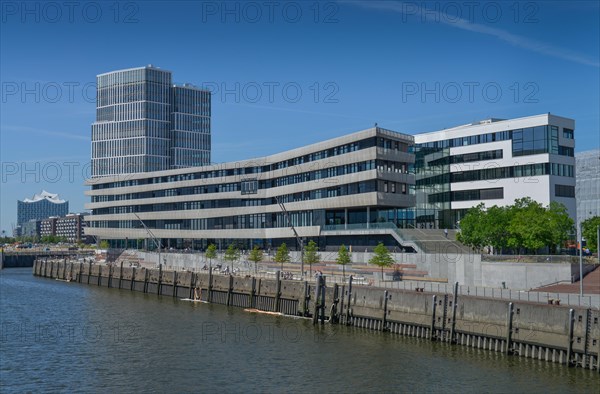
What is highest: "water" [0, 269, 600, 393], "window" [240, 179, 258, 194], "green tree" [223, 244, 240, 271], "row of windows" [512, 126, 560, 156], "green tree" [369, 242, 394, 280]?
"row of windows" [512, 126, 560, 156]

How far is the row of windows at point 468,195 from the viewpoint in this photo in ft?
342

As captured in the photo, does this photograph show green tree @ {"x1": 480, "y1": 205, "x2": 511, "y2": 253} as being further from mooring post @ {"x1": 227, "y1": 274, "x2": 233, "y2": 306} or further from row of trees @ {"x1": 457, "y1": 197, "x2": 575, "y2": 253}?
mooring post @ {"x1": 227, "y1": 274, "x2": 233, "y2": 306}

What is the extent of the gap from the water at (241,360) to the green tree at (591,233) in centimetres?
4869

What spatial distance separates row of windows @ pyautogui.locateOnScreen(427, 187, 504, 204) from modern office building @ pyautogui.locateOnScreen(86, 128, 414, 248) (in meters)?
4.76

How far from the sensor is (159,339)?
57.3 meters

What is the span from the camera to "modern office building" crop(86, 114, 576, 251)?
3937 inches

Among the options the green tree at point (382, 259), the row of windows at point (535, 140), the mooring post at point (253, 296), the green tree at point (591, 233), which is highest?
the row of windows at point (535, 140)

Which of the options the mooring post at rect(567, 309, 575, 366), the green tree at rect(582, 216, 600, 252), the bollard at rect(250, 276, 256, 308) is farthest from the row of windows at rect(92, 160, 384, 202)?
the mooring post at rect(567, 309, 575, 366)

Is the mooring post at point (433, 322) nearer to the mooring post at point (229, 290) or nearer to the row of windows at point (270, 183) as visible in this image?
the mooring post at point (229, 290)

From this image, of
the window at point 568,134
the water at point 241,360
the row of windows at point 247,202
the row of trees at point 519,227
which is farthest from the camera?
the row of windows at point 247,202

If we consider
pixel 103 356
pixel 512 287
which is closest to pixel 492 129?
pixel 512 287

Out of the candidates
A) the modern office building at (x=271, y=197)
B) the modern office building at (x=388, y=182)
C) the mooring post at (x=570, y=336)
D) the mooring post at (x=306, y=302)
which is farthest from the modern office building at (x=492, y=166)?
the mooring post at (x=570, y=336)

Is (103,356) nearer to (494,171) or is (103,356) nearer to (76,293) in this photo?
(76,293)

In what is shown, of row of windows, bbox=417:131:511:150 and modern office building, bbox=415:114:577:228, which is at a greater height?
row of windows, bbox=417:131:511:150
